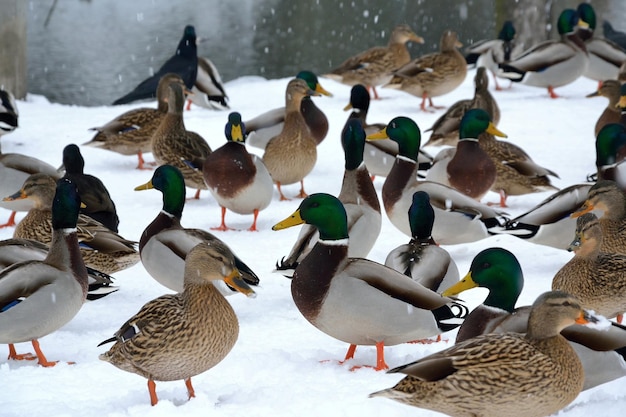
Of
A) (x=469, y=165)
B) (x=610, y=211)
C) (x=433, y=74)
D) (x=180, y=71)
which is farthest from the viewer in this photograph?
(x=180, y=71)

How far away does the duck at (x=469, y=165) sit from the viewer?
6727 millimetres

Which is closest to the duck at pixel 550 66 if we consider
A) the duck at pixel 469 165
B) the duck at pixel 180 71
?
the duck at pixel 180 71

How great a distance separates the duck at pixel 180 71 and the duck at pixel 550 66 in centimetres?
314

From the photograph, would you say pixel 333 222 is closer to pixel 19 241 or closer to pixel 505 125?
pixel 19 241

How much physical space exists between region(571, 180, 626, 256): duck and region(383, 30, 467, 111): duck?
180 inches

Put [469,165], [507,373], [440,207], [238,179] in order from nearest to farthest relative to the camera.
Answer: [507,373] → [440,207] → [238,179] → [469,165]

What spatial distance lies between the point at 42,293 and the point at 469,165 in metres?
3.30

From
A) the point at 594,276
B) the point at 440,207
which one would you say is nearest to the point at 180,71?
the point at 440,207

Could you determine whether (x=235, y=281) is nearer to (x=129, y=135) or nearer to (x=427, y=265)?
(x=427, y=265)

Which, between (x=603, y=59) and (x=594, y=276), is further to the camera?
(x=603, y=59)

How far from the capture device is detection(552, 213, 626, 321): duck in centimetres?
459

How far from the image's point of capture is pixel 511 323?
4.00m

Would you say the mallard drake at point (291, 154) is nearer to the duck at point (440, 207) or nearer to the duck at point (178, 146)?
the duck at point (178, 146)

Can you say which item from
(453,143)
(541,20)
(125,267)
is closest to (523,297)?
(125,267)
